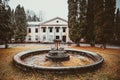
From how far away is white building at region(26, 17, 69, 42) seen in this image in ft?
151

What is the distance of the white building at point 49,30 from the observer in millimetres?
45906

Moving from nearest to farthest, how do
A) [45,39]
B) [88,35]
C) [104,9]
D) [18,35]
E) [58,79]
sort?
[58,79] < [104,9] < [88,35] < [18,35] < [45,39]

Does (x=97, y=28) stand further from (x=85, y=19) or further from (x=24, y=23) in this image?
(x=24, y=23)

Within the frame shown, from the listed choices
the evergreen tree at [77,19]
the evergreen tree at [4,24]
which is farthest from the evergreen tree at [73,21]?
the evergreen tree at [4,24]

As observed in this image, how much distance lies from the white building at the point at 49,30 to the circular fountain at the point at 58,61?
25.9m

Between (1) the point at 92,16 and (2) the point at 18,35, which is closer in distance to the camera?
(1) the point at 92,16

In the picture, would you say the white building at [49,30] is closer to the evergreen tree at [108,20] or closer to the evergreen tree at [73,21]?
the evergreen tree at [73,21]

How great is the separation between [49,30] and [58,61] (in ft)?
107

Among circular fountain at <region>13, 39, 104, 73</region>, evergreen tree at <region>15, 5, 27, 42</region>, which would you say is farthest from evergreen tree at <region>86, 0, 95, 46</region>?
evergreen tree at <region>15, 5, 27, 42</region>

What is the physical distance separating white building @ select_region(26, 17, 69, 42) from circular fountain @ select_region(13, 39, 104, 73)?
2592cm

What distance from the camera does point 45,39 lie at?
155 ft

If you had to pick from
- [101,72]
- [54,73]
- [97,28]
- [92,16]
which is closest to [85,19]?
[92,16]

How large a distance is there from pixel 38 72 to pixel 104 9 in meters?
18.4

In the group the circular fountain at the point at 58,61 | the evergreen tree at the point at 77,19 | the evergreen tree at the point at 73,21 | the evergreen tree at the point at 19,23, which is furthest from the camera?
the evergreen tree at the point at 19,23
